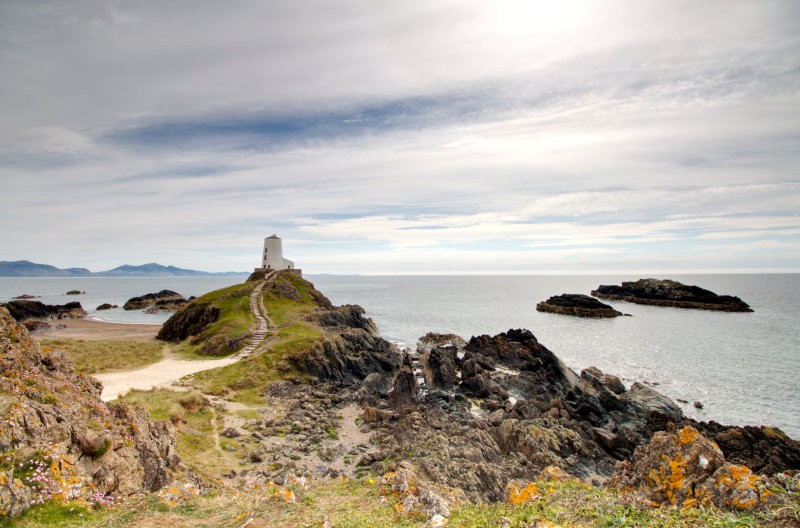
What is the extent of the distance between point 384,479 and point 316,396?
72.8 feet

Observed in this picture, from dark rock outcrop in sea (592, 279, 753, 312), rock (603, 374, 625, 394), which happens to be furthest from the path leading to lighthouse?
dark rock outcrop in sea (592, 279, 753, 312)

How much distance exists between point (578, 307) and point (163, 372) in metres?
117

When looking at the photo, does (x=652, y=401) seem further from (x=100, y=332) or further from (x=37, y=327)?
(x=37, y=327)

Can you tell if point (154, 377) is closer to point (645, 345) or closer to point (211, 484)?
point (211, 484)

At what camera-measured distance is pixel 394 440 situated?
82.0ft

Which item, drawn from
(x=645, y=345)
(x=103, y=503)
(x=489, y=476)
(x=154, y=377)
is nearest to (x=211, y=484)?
(x=103, y=503)

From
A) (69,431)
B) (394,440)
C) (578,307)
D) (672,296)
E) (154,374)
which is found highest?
(69,431)

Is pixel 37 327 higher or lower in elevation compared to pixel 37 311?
lower

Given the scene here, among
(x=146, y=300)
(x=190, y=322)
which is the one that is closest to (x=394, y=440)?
(x=190, y=322)

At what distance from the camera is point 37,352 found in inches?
609

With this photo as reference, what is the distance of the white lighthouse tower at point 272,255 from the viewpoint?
101m

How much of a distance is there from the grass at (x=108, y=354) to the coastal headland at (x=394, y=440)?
3.88 meters

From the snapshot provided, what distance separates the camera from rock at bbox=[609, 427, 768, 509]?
27.0ft

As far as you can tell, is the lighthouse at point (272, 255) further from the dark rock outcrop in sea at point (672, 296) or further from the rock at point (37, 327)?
the dark rock outcrop in sea at point (672, 296)
